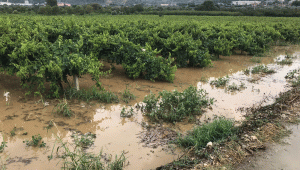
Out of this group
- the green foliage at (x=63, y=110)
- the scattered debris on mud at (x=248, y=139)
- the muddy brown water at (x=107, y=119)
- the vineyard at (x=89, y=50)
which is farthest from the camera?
the vineyard at (x=89, y=50)

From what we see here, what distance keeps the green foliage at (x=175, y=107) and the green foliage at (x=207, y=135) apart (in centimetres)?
66

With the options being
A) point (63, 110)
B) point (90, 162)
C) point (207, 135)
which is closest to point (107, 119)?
point (63, 110)

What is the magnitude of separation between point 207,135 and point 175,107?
4.92ft

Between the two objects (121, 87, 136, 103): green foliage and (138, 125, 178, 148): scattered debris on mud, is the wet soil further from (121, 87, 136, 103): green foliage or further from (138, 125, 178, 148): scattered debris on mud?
(121, 87, 136, 103): green foliage

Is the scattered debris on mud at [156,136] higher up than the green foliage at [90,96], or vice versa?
the green foliage at [90,96]

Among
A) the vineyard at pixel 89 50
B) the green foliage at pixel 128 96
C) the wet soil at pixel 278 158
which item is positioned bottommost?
the wet soil at pixel 278 158

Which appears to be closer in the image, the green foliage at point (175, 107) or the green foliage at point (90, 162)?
the green foliage at point (90, 162)

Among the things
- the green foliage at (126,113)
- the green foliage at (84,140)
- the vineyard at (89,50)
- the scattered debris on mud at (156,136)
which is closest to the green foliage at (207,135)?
the scattered debris on mud at (156,136)

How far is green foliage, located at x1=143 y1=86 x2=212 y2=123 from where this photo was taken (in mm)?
5152

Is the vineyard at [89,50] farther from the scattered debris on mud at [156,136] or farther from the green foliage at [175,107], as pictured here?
the scattered debris on mud at [156,136]

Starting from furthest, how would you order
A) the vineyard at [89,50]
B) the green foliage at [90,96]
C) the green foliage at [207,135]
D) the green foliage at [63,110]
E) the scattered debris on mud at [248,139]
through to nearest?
the green foliage at [90,96]
the vineyard at [89,50]
the green foliage at [63,110]
the green foliage at [207,135]
the scattered debris on mud at [248,139]

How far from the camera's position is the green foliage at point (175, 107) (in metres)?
5.15

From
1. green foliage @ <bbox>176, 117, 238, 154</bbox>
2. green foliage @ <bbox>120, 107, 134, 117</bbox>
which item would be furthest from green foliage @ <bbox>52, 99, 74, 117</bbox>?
green foliage @ <bbox>176, 117, 238, 154</bbox>

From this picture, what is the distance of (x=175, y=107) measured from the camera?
5.63 meters
